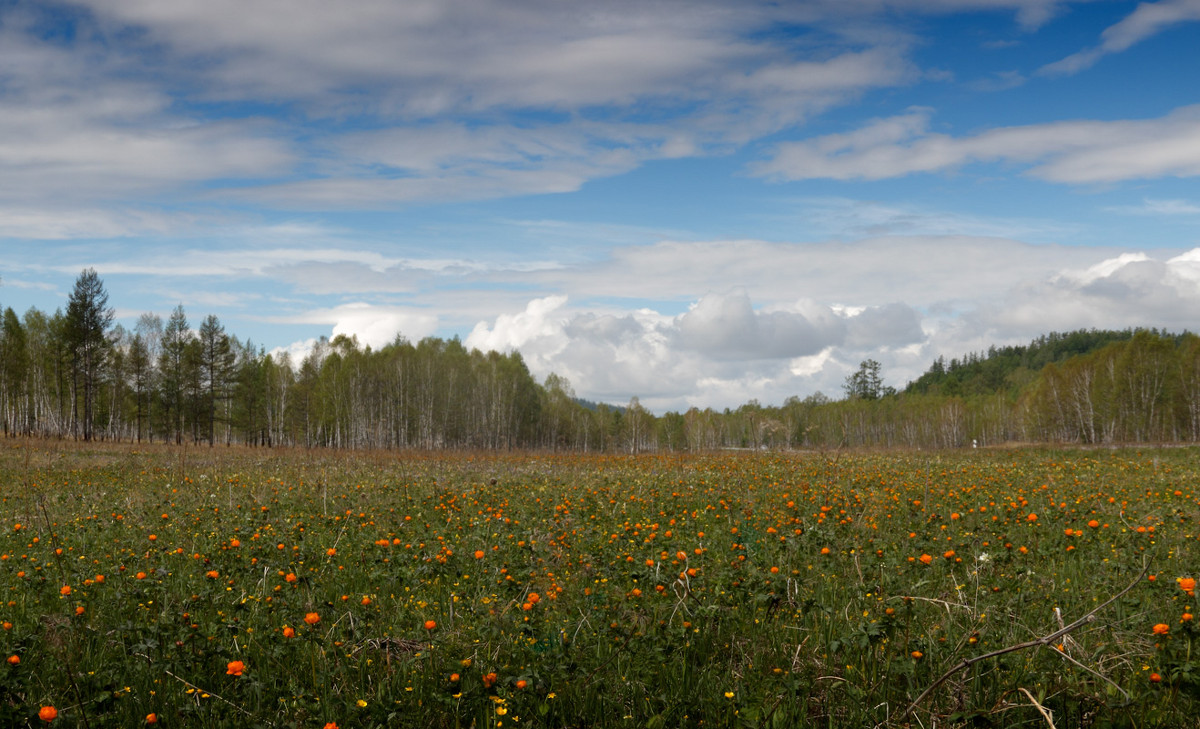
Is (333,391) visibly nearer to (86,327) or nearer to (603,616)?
(86,327)

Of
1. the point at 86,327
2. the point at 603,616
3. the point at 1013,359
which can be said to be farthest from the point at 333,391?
the point at 1013,359

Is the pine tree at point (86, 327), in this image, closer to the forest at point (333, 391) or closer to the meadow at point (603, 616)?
the forest at point (333, 391)

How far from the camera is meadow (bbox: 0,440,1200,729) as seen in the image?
344 centimetres

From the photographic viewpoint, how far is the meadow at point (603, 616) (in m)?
3.44

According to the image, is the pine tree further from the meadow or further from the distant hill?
the distant hill

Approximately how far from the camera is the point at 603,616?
440 centimetres

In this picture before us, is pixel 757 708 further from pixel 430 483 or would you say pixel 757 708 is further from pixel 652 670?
pixel 430 483

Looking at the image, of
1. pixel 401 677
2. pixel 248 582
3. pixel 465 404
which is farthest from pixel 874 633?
pixel 465 404

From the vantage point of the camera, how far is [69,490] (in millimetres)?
12281

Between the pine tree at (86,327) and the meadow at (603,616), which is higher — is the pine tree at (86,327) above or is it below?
above

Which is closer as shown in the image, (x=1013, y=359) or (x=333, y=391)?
(x=333, y=391)

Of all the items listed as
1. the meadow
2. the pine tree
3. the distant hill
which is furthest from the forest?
the distant hill

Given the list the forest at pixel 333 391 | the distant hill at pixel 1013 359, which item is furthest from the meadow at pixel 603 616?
the distant hill at pixel 1013 359

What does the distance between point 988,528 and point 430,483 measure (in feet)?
29.7
